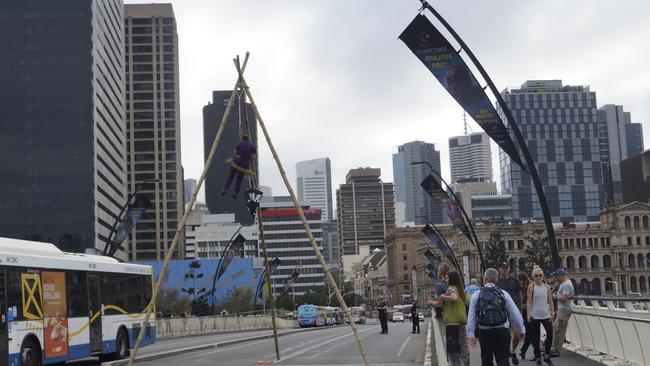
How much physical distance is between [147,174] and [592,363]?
169 m

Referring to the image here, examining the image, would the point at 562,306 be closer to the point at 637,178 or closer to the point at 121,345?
the point at 121,345

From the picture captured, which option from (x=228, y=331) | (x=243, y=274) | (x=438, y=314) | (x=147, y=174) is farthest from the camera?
(x=147, y=174)

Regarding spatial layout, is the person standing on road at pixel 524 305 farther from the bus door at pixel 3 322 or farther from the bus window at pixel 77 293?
the bus window at pixel 77 293

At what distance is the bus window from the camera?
2136 cm

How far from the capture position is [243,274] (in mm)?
151125

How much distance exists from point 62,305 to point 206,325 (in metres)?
37.3

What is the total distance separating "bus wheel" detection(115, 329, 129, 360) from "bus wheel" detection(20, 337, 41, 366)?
16.8ft

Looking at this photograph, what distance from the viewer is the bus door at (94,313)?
2259cm

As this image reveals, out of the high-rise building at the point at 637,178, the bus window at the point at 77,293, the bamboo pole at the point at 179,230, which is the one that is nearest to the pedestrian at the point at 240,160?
the bamboo pole at the point at 179,230

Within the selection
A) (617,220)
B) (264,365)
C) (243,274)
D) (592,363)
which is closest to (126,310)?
(264,365)

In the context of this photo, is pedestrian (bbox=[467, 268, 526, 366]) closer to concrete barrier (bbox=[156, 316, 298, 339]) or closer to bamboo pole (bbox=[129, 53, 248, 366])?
bamboo pole (bbox=[129, 53, 248, 366])

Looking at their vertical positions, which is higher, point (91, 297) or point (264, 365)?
point (91, 297)

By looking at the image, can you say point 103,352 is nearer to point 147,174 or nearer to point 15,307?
point 15,307

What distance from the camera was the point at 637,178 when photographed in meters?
140
